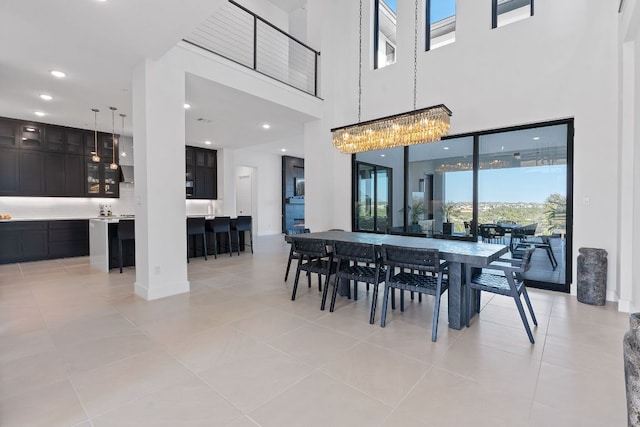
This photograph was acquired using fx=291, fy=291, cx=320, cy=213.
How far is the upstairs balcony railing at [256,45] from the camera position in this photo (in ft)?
15.5

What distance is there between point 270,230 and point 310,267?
7428 millimetres

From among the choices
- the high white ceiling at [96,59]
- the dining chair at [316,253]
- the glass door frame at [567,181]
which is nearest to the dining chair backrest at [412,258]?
the dining chair at [316,253]

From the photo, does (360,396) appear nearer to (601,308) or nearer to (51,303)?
(601,308)

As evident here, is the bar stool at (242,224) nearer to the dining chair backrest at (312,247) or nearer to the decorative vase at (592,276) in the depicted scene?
the dining chair backrest at (312,247)

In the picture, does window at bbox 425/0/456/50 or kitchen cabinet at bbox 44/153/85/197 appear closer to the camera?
window at bbox 425/0/456/50

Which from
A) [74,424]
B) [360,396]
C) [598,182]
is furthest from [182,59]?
[598,182]

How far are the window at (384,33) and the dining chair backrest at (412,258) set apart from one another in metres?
4.48

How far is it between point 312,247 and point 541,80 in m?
3.90

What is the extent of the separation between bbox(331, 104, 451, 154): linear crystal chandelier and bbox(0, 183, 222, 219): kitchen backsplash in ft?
20.5

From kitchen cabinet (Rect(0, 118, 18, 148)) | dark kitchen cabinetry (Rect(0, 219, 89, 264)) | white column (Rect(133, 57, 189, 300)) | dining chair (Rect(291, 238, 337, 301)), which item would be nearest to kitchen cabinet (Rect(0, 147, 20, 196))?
kitchen cabinet (Rect(0, 118, 18, 148))

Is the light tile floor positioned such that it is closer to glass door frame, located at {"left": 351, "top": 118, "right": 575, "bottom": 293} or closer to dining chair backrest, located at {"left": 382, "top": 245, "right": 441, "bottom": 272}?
glass door frame, located at {"left": 351, "top": 118, "right": 575, "bottom": 293}

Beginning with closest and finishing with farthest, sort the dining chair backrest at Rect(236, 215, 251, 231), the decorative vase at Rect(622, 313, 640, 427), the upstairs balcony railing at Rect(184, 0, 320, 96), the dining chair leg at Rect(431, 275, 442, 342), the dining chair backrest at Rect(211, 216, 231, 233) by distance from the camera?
the decorative vase at Rect(622, 313, 640, 427)
the dining chair leg at Rect(431, 275, 442, 342)
the upstairs balcony railing at Rect(184, 0, 320, 96)
the dining chair backrest at Rect(211, 216, 231, 233)
the dining chair backrest at Rect(236, 215, 251, 231)

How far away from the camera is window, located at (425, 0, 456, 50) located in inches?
195

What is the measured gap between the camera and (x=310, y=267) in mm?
3611
